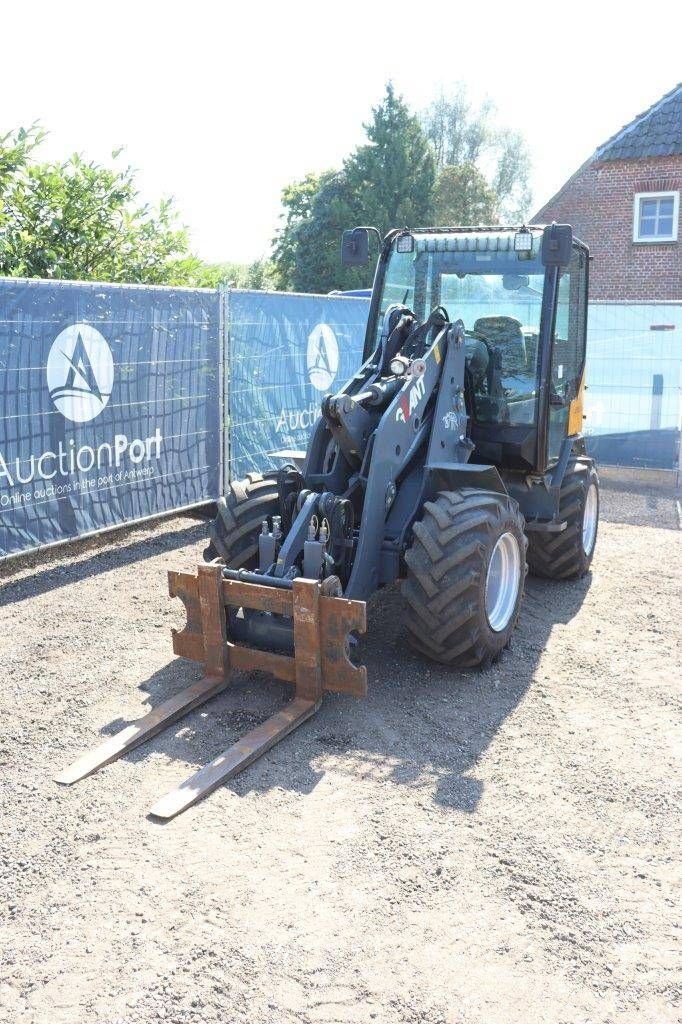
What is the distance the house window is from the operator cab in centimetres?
1597

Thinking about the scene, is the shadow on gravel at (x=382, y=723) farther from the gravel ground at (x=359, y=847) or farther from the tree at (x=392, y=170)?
the tree at (x=392, y=170)

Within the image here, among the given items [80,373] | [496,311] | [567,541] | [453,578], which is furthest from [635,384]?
[453,578]

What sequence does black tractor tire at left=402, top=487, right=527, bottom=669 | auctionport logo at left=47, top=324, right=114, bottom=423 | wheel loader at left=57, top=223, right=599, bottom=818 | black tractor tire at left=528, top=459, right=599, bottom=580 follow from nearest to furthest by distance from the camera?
wheel loader at left=57, top=223, right=599, bottom=818 → black tractor tire at left=402, top=487, right=527, bottom=669 → black tractor tire at left=528, top=459, right=599, bottom=580 → auctionport logo at left=47, top=324, right=114, bottom=423

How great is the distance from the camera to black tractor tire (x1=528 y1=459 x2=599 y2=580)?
728 cm

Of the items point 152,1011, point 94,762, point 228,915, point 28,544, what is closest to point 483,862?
point 228,915

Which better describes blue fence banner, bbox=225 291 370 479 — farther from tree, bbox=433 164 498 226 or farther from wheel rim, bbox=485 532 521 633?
tree, bbox=433 164 498 226

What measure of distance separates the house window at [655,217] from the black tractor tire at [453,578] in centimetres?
1808

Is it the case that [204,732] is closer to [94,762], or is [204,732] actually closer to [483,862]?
[94,762]

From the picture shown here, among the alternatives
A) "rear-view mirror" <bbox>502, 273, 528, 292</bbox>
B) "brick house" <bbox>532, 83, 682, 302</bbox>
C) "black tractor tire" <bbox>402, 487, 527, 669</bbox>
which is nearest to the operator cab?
"rear-view mirror" <bbox>502, 273, 528, 292</bbox>

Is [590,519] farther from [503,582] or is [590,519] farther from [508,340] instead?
[503,582]

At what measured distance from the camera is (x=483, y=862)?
3.69 metres

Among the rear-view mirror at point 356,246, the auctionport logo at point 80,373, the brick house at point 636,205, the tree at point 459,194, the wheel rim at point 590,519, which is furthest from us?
the tree at point 459,194

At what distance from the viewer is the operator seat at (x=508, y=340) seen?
652cm

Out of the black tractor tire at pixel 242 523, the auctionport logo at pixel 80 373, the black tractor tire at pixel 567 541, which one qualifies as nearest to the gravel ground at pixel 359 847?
the black tractor tire at pixel 242 523
